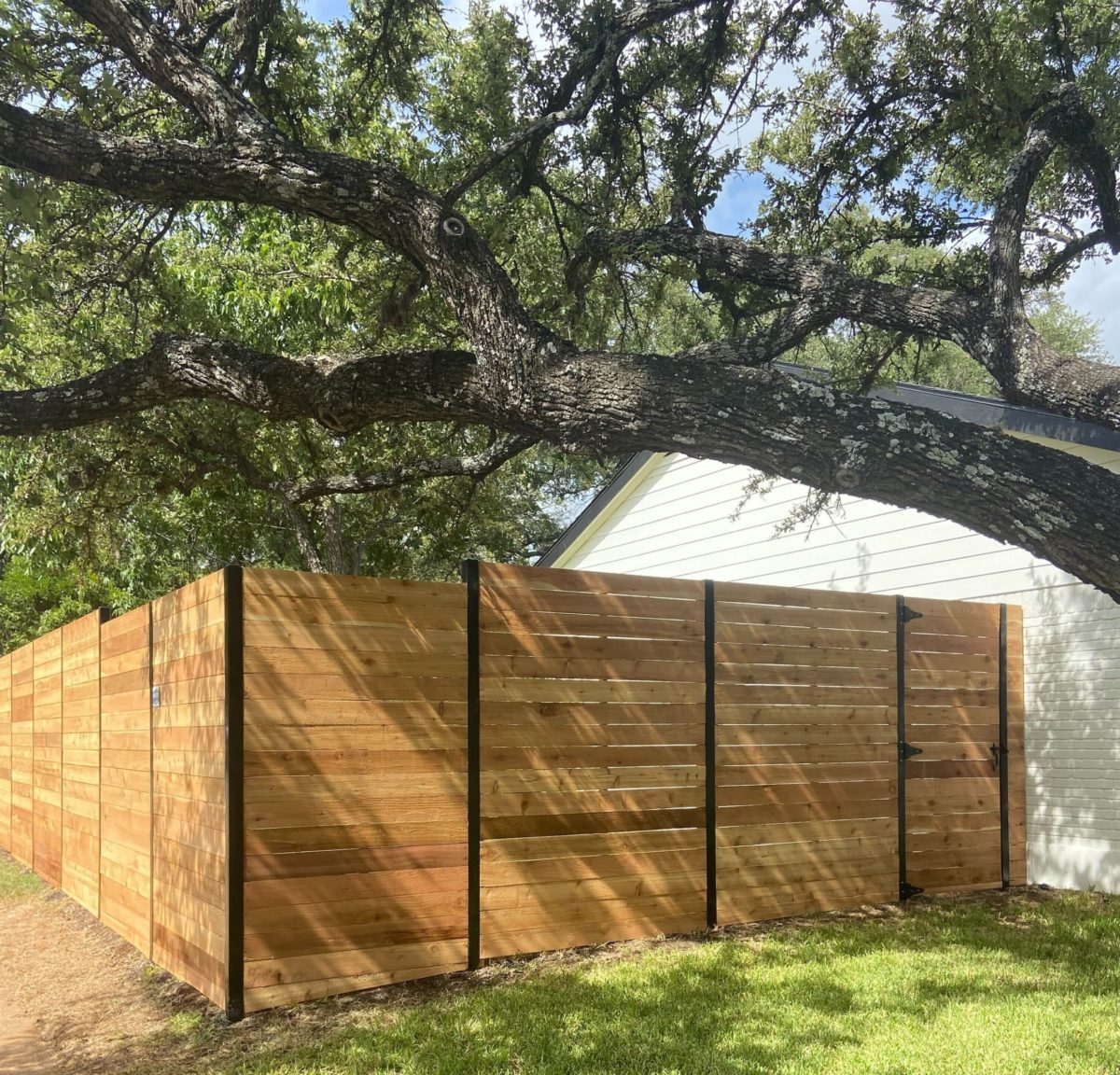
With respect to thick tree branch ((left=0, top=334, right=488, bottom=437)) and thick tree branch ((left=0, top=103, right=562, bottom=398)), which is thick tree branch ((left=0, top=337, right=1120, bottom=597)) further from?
thick tree branch ((left=0, top=103, right=562, bottom=398))

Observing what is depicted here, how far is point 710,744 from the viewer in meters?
6.63

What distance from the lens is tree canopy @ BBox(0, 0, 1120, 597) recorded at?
436 centimetres

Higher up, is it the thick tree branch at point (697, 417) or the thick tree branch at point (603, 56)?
the thick tree branch at point (603, 56)

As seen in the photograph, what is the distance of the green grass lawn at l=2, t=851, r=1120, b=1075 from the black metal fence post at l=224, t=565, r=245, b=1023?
0.78ft

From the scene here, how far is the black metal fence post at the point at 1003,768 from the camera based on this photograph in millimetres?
8113

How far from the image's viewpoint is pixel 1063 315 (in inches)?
1319

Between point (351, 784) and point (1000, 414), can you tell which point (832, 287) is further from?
point (351, 784)

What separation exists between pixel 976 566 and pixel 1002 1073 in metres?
5.63

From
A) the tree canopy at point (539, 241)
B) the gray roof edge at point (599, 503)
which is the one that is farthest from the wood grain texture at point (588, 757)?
the gray roof edge at point (599, 503)

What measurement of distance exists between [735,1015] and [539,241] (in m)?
7.87

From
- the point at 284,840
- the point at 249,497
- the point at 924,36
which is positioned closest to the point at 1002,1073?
the point at 284,840

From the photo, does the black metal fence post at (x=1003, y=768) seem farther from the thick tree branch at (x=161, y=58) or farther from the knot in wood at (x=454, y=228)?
the thick tree branch at (x=161, y=58)

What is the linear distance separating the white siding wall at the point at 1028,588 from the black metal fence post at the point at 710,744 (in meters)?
0.90

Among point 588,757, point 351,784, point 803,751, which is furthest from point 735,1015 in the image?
point 803,751
